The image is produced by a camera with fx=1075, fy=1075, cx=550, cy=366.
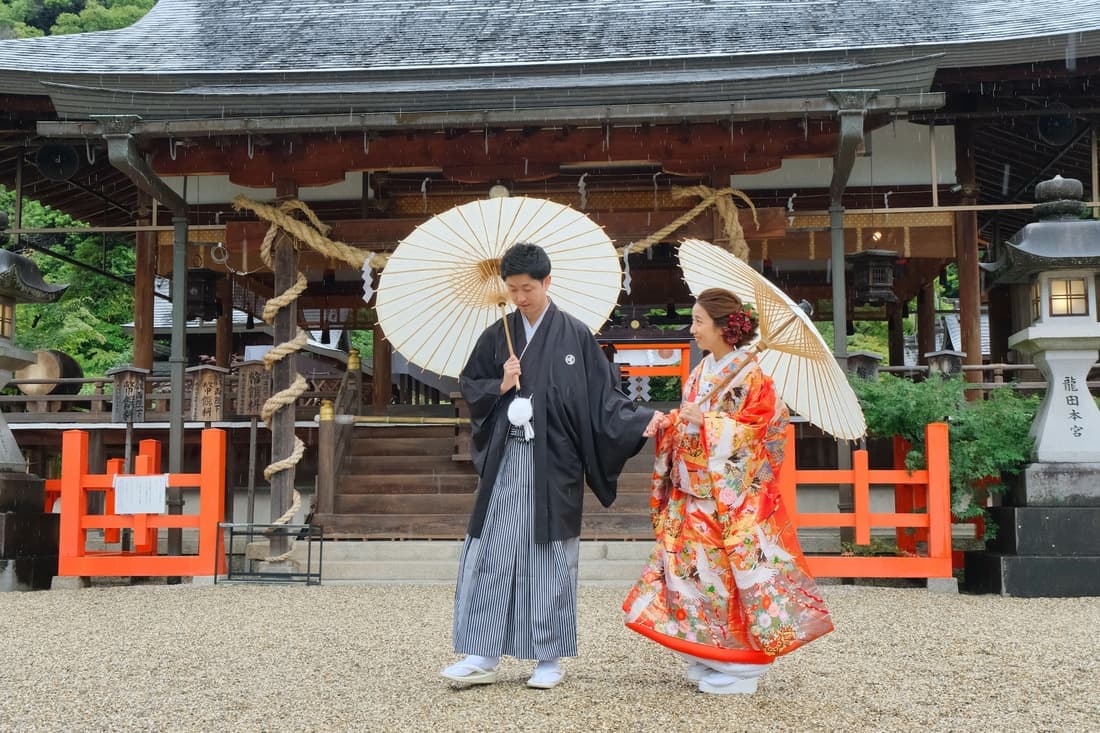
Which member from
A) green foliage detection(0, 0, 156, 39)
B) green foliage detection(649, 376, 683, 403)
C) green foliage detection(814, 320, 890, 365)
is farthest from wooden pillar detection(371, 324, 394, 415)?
green foliage detection(0, 0, 156, 39)

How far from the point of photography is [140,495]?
8.58 m

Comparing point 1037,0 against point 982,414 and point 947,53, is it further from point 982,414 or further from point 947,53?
point 982,414

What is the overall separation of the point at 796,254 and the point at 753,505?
8.83 meters

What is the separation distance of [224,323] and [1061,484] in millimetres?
11549

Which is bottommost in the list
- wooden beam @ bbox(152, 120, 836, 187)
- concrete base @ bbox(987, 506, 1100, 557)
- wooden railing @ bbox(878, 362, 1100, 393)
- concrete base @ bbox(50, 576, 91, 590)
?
concrete base @ bbox(50, 576, 91, 590)

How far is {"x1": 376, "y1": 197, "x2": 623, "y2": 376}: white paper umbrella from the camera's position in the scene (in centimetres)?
531

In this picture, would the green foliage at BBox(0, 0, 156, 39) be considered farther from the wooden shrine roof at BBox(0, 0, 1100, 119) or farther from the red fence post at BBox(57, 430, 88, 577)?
the red fence post at BBox(57, 430, 88, 577)

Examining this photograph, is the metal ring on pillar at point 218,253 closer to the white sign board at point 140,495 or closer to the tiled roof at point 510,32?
the tiled roof at point 510,32

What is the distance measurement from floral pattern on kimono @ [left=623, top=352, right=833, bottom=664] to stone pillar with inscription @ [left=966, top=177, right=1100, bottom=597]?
4106mm

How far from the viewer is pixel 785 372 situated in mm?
5273

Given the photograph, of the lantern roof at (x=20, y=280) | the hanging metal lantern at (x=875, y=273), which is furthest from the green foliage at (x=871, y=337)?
the lantern roof at (x=20, y=280)

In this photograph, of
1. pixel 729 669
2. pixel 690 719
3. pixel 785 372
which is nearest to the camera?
pixel 690 719

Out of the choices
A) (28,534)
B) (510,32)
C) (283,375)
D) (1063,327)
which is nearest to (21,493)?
(28,534)

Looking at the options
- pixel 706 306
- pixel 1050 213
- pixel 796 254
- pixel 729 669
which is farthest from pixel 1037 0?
pixel 729 669
